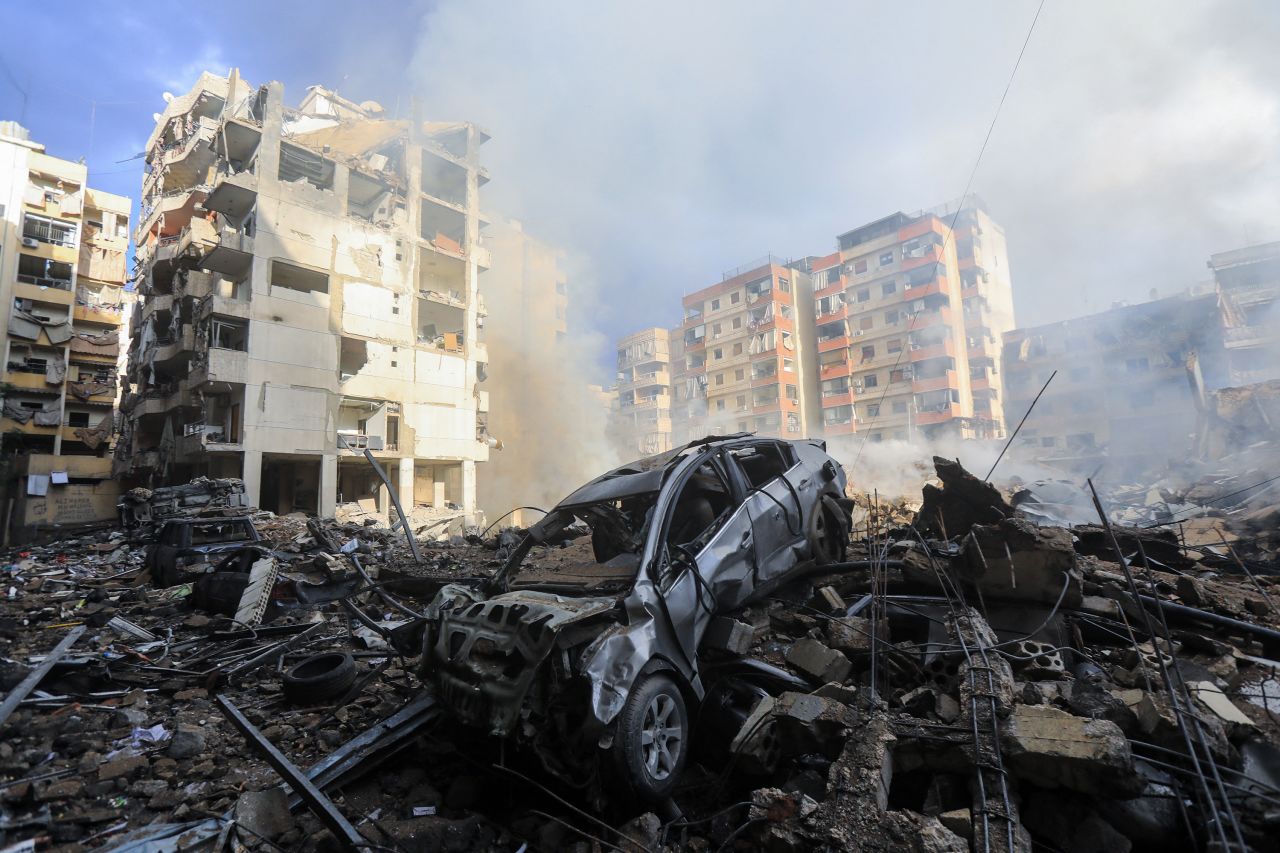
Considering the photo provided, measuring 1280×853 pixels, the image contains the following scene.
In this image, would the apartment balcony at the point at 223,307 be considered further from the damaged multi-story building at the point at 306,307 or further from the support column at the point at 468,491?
the support column at the point at 468,491

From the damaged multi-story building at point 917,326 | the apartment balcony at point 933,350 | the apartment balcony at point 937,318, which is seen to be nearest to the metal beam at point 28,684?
the damaged multi-story building at point 917,326

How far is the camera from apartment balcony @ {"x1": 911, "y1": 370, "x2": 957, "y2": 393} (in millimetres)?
38281

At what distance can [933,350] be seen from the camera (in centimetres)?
3938

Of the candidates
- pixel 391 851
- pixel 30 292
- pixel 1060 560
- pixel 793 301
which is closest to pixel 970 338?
pixel 793 301

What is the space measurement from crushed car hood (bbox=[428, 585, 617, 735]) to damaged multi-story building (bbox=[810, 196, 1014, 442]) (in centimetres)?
3990

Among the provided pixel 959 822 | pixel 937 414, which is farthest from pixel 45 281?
pixel 937 414

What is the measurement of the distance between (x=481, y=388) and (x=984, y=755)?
31252 millimetres

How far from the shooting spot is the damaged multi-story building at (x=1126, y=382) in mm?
28875

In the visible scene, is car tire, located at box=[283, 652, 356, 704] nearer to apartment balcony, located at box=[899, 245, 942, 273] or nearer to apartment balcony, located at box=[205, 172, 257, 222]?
apartment balcony, located at box=[205, 172, 257, 222]

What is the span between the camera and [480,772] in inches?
144

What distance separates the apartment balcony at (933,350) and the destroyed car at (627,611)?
38.8 m

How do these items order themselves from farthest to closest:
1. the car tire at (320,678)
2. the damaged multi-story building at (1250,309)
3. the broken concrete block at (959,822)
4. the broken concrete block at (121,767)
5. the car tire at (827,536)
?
the damaged multi-story building at (1250,309) < the car tire at (827,536) < the car tire at (320,678) < the broken concrete block at (121,767) < the broken concrete block at (959,822)

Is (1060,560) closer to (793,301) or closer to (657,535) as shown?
(657,535)

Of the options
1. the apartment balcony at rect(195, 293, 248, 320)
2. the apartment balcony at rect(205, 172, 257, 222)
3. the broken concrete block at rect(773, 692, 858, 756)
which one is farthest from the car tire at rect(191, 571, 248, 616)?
the apartment balcony at rect(205, 172, 257, 222)
